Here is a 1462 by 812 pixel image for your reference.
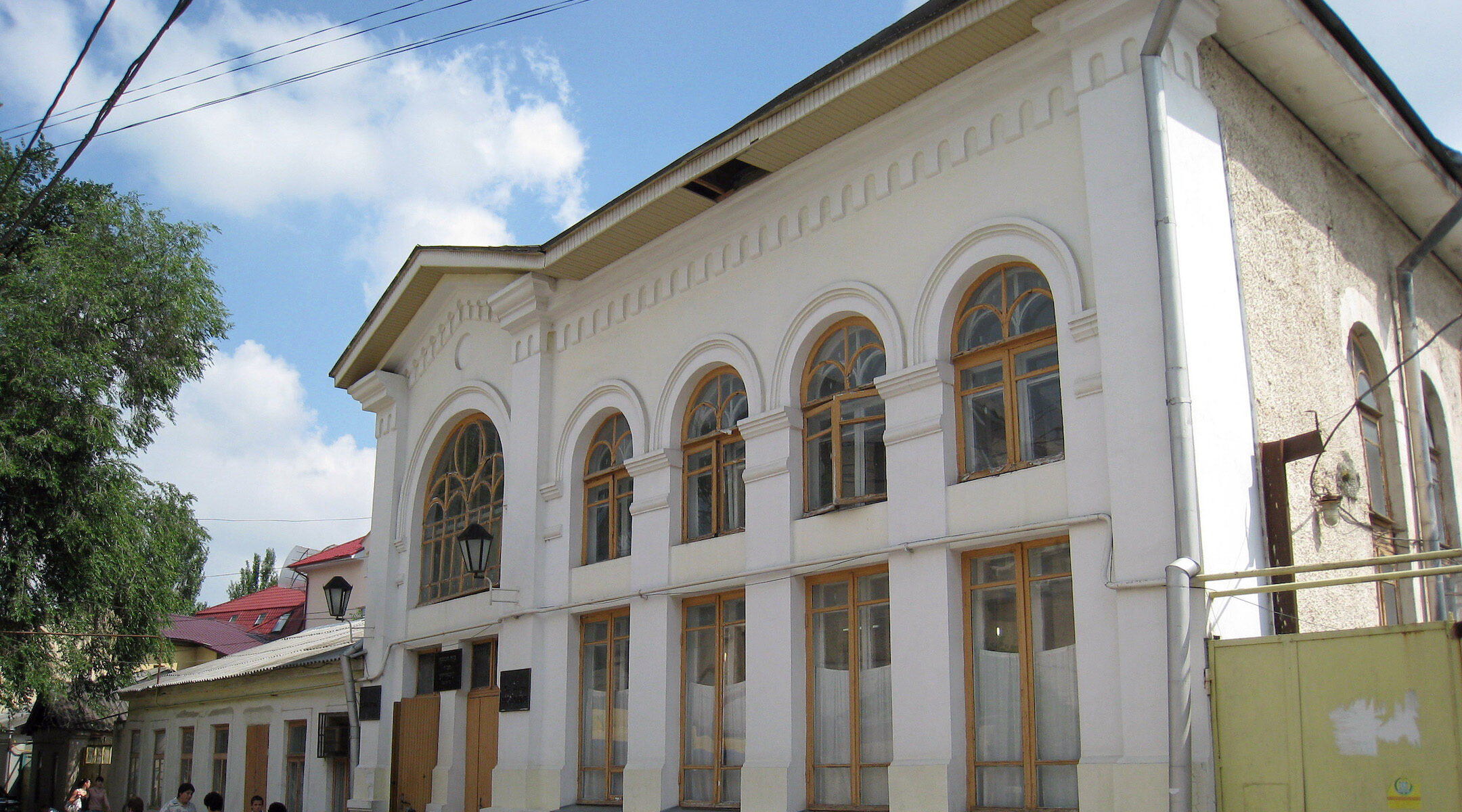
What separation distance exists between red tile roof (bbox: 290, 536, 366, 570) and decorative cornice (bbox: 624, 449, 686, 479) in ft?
79.4

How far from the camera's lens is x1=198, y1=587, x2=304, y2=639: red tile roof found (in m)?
38.2

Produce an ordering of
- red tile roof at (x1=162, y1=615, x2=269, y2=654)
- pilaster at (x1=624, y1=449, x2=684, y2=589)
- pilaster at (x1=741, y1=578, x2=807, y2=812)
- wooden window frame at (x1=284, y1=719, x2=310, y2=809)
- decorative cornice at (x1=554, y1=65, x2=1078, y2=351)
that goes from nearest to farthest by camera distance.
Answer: decorative cornice at (x1=554, y1=65, x2=1078, y2=351) → pilaster at (x1=741, y1=578, x2=807, y2=812) → pilaster at (x1=624, y1=449, x2=684, y2=589) → wooden window frame at (x1=284, y1=719, x2=310, y2=809) → red tile roof at (x1=162, y1=615, x2=269, y2=654)

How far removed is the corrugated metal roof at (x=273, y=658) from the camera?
18062 mm

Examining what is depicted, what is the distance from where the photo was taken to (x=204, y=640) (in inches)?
1121

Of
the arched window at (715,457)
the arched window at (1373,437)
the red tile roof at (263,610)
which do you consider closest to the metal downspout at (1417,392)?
the arched window at (1373,437)

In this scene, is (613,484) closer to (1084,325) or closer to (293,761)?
(1084,325)

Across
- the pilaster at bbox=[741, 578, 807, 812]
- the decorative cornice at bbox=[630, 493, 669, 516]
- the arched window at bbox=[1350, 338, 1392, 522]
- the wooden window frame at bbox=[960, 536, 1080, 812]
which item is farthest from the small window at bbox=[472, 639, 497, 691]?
the arched window at bbox=[1350, 338, 1392, 522]

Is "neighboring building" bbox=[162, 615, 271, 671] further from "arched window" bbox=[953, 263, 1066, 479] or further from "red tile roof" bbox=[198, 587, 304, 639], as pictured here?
"arched window" bbox=[953, 263, 1066, 479]

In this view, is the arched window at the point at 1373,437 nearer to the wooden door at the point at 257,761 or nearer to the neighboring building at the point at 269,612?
the wooden door at the point at 257,761

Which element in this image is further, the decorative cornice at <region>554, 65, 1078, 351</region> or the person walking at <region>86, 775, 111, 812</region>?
the person walking at <region>86, 775, 111, 812</region>

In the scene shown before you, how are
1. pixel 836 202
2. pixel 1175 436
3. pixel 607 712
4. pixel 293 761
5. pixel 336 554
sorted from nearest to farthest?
1. pixel 1175 436
2. pixel 836 202
3. pixel 607 712
4. pixel 293 761
5. pixel 336 554

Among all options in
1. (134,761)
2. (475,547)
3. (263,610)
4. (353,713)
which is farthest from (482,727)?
(263,610)

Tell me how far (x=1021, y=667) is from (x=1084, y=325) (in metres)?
2.39

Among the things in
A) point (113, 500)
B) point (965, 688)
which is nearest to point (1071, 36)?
point (965, 688)
